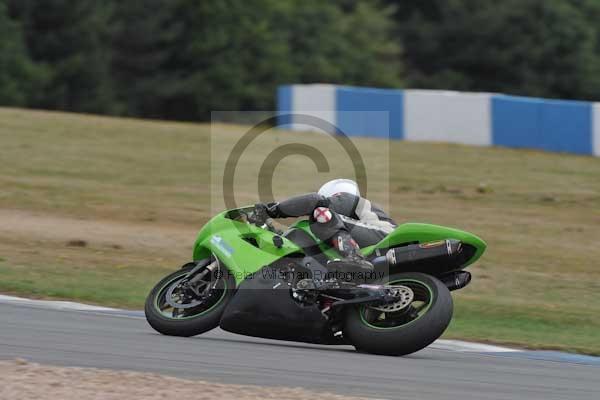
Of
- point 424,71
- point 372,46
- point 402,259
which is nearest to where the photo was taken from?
point 402,259

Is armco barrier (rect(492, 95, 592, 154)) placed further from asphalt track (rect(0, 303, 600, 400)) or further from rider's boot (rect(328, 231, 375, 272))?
rider's boot (rect(328, 231, 375, 272))

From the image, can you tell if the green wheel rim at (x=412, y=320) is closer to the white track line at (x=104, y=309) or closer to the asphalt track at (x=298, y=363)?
the asphalt track at (x=298, y=363)

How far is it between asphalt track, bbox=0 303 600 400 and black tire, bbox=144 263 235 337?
0.07 meters

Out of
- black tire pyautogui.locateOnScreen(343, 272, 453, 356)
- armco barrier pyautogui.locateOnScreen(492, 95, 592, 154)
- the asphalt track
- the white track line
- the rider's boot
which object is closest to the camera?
the asphalt track

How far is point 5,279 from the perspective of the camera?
1138cm

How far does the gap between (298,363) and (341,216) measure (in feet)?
3.72

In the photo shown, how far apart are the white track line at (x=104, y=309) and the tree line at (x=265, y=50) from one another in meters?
36.6

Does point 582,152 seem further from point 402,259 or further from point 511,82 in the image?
point 511,82

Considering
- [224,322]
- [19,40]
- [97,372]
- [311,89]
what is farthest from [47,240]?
[19,40]

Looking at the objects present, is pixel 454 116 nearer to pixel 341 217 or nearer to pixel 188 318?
pixel 341 217

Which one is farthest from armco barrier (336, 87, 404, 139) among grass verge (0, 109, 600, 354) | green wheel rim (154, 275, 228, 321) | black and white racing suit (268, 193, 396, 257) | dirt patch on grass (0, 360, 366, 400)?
dirt patch on grass (0, 360, 366, 400)

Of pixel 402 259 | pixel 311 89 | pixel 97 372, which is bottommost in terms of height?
pixel 97 372

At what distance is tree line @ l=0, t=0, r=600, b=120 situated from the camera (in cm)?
4953

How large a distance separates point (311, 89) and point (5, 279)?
17.3 m
